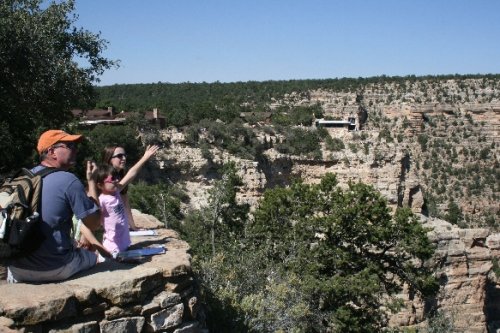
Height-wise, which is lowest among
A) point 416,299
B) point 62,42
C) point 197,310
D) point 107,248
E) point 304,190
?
point 416,299

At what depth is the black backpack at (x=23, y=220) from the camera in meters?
3.60

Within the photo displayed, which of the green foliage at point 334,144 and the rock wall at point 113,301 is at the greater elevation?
the rock wall at point 113,301

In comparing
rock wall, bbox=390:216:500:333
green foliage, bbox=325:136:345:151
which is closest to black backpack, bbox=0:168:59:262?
rock wall, bbox=390:216:500:333

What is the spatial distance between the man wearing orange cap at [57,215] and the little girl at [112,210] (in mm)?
719

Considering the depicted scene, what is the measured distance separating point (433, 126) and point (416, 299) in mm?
30486

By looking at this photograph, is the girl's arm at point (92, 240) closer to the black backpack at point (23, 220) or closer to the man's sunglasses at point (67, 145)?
the black backpack at point (23, 220)

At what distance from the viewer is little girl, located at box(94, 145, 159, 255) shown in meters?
4.91

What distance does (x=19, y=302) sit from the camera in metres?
3.64

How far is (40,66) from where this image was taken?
29.9 ft

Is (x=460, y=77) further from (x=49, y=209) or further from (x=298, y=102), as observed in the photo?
(x=49, y=209)

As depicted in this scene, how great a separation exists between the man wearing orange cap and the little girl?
2.36ft

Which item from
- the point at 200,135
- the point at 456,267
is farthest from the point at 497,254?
the point at 200,135

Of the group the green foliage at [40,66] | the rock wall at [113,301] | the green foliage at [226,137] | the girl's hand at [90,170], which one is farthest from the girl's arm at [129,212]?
the green foliage at [226,137]

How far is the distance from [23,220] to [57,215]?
11.9 inches
